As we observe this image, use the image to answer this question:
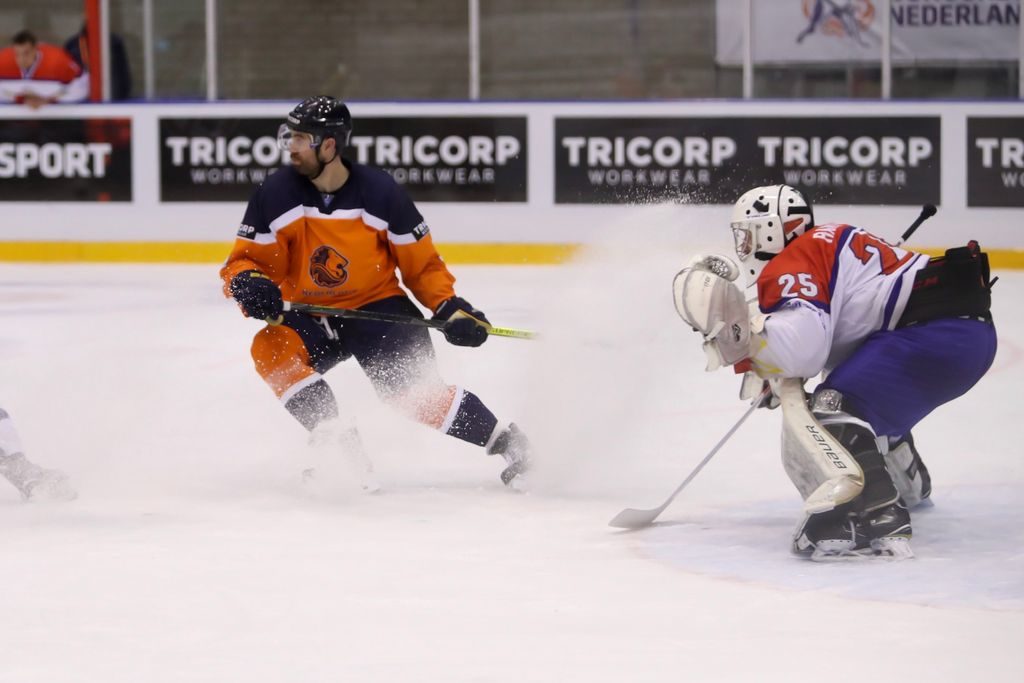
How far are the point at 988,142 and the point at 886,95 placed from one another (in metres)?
0.67

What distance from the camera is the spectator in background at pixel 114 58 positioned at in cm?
1022

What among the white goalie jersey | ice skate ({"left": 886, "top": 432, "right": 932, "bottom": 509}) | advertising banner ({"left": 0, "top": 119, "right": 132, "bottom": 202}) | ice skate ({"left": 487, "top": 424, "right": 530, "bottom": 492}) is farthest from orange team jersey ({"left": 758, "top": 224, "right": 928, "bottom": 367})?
advertising banner ({"left": 0, "top": 119, "right": 132, "bottom": 202})

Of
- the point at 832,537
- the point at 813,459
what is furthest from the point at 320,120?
the point at 832,537

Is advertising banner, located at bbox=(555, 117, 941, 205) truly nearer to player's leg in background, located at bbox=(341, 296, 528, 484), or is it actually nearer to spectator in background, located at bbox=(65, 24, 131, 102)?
spectator in background, located at bbox=(65, 24, 131, 102)

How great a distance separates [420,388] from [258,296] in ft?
1.60

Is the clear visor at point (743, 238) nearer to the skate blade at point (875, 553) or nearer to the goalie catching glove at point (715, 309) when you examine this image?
the goalie catching glove at point (715, 309)

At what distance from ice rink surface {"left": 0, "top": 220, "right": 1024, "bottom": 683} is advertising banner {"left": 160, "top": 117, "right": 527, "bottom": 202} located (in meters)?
3.80

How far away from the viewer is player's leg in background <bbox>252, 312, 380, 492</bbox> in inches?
162

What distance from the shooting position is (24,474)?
156 inches

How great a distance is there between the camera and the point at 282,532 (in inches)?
145

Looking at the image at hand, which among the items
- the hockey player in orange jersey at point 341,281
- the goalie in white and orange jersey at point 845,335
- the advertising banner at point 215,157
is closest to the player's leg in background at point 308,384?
the hockey player in orange jersey at point 341,281

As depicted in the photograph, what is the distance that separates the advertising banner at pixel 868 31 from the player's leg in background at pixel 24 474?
262 inches

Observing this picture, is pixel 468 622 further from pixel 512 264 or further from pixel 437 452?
pixel 512 264

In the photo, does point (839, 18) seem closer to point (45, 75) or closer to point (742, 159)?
point (742, 159)
